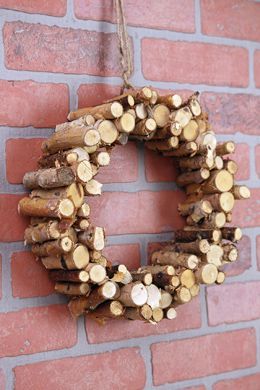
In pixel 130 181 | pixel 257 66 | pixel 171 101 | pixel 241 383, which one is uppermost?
pixel 257 66

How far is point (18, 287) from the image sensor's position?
92 centimetres

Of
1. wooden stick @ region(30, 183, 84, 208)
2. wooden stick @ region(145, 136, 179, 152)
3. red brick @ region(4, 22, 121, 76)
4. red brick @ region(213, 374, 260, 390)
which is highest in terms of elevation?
red brick @ region(4, 22, 121, 76)

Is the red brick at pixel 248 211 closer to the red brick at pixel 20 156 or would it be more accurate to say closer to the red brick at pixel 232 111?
the red brick at pixel 232 111

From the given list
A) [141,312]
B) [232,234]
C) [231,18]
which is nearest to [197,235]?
[232,234]

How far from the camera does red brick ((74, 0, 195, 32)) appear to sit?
0.99 m

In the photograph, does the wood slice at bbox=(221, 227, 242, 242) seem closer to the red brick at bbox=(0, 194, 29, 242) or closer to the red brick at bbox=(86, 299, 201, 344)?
the red brick at bbox=(86, 299, 201, 344)

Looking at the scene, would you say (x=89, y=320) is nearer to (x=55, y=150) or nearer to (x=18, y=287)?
(x=18, y=287)

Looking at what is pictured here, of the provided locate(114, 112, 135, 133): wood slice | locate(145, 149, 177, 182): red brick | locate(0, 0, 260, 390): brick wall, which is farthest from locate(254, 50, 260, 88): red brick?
locate(114, 112, 135, 133): wood slice

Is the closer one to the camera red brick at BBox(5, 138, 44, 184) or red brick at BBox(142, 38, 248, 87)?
red brick at BBox(5, 138, 44, 184)

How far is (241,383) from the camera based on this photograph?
43.6 inches

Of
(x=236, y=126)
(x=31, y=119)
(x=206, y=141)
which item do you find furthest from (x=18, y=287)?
(x=236, y=126)

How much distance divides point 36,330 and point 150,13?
1.67ft

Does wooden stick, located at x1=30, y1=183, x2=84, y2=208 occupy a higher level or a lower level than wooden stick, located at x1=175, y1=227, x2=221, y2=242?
higher

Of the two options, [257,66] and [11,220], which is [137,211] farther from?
[257,66]
